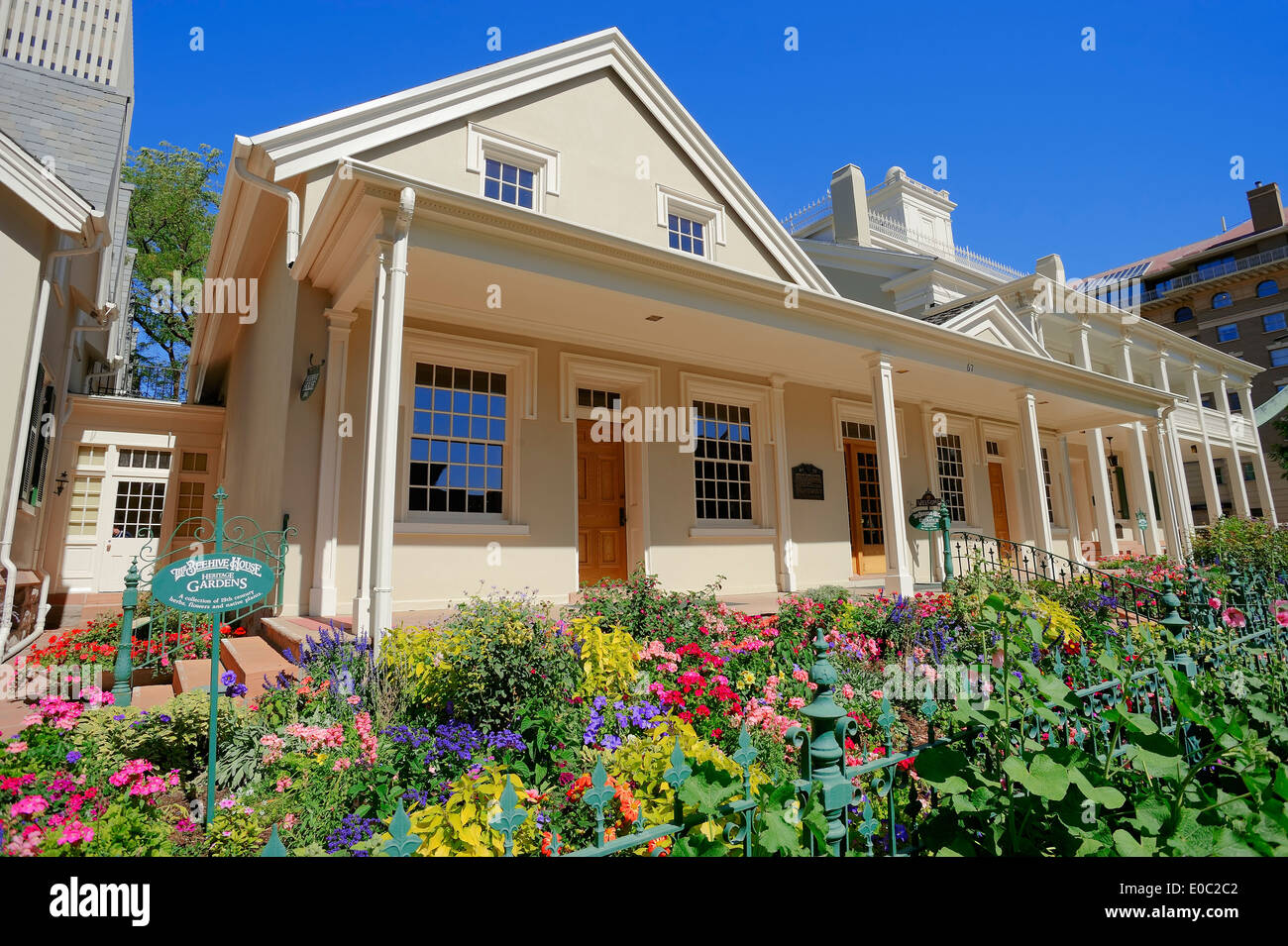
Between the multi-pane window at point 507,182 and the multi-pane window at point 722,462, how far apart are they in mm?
3917

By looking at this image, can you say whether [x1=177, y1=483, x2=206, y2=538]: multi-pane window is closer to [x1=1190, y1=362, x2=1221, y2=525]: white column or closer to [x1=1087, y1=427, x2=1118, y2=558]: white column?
[x1=1087, y1=427, x2=1118, y2=558]: white column

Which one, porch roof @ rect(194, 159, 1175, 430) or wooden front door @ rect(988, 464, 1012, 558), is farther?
wooden front door @ rect(988, 464, 1012, 558)

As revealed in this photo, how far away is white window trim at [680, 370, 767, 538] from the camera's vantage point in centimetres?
975

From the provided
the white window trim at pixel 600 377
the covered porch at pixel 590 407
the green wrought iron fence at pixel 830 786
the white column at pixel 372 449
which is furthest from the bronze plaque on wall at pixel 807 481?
the green wrought iron fence at pixel 830 786

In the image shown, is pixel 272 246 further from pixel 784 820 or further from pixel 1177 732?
pixel 1177 732

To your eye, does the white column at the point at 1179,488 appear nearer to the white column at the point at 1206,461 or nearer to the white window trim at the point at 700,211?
the white column at the point at 1206,461

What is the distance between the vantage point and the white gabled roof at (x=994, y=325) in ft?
37.1

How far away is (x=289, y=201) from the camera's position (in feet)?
24.7

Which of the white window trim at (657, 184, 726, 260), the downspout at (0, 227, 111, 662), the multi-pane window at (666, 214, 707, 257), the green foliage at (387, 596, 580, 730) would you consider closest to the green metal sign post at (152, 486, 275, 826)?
the green foliage at (387, 596, 580, 730)

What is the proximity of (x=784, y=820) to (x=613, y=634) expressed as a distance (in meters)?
2.65

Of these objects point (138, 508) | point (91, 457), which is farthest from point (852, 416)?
point (91, 457)

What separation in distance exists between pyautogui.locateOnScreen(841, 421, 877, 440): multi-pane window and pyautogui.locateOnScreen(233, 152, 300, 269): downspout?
8.81 m

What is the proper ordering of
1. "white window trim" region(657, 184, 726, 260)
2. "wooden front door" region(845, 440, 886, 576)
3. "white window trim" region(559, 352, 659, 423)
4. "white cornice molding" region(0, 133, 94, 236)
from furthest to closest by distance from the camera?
"wooden front door" region(845, 440, 886, 576)
"white window trim" region(657, 184, 726, 260)
"white window trim" region(559, 352, 659, 423)
"white cornice molding" region(0, 133, 94, 236)

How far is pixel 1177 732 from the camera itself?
2789 millimetres
